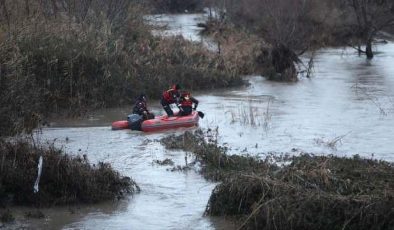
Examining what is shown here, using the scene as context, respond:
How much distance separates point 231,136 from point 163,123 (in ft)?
5.80

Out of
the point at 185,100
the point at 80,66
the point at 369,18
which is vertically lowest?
the point at 185,100

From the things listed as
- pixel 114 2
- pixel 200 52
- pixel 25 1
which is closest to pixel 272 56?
pixel 200 52

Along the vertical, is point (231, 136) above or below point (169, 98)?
below

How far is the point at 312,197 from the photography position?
26.3ft

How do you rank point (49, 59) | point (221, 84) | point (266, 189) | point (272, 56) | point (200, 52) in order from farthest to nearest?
point (272, 56), point (200, 52), point (221, 84), point (49, 59), point (266, 189)

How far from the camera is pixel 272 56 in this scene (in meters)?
29.8

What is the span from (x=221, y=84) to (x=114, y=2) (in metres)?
5.80

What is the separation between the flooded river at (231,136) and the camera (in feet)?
30.7

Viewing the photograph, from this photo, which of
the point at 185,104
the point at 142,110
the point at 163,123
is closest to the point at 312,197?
the point at 163,123

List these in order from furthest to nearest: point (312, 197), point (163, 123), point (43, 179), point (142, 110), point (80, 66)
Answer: point (80, 66) < point (142, 110) < point (163, 123) < point (43, 179) < point (312, 197)

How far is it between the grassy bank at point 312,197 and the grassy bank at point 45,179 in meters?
1.85

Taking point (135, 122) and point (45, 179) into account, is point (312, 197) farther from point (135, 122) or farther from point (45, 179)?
point (135, 122)

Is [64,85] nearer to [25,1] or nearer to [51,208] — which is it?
[25,1]

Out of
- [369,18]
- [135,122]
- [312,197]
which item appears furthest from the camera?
Result: [369,18]
